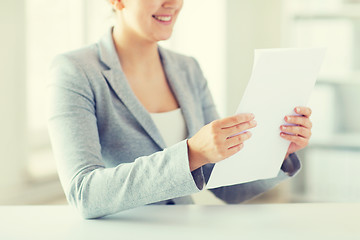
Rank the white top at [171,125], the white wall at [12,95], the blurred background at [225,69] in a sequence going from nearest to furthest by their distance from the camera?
the white top at [171,125]
the white wall at [12,95]
the blurred background at [225,69]

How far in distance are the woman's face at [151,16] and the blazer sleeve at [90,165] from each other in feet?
0.73

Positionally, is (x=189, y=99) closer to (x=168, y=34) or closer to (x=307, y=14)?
(x=168, y=34)

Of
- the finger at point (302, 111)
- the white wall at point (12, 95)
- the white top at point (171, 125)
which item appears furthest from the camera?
the white wall at point (12, 95)

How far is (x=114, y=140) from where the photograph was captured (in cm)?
131

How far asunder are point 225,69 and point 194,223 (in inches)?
107

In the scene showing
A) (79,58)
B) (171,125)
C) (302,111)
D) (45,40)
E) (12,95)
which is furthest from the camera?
(45,40)

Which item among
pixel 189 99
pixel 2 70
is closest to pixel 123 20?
pixel 189 99

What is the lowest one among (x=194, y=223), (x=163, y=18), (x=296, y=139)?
(x=194, y=223)

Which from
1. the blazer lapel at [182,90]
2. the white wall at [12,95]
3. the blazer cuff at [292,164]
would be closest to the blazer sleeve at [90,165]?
the blazer lapel at [182,90]

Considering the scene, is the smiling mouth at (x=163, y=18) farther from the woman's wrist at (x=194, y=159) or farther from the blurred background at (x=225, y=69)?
the blurred background at (x=225, y=69)

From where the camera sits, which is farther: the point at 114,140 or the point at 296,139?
the point at 114,140

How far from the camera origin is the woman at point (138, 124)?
3.23 ft

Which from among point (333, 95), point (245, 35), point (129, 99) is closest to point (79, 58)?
point (129, 99)

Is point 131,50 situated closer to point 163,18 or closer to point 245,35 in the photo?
point 163,18
